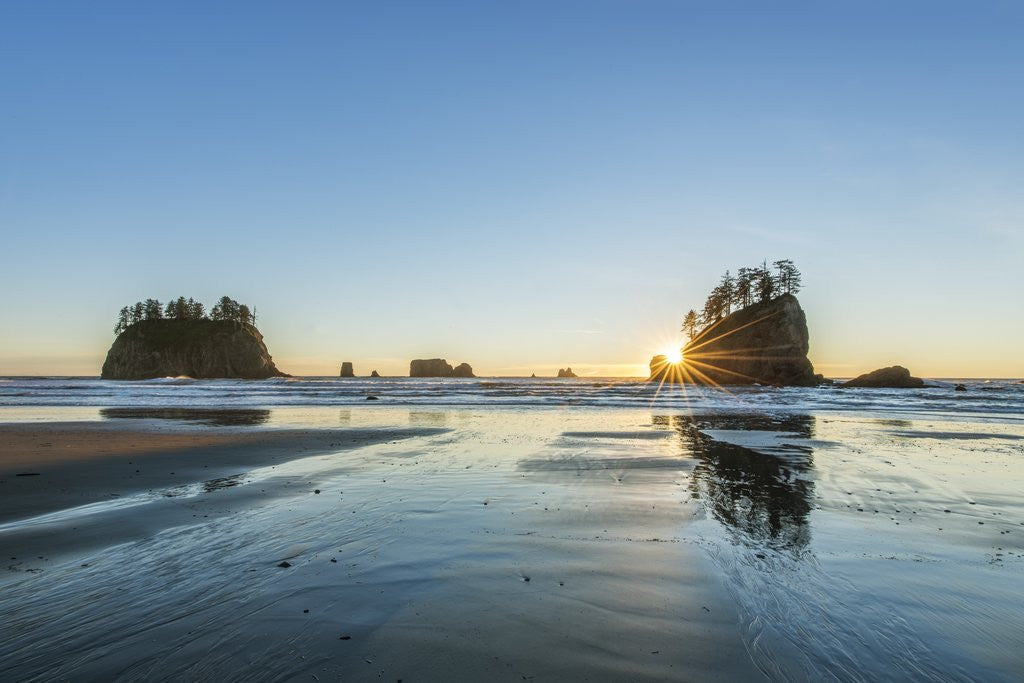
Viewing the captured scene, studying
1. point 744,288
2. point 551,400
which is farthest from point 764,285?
point 551,400

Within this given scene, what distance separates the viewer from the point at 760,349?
254 feet

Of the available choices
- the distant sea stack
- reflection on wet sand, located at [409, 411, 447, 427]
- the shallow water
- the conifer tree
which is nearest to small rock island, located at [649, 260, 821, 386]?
the shallow water

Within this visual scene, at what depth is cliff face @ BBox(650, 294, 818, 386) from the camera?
241ft

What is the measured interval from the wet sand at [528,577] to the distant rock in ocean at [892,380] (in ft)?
224

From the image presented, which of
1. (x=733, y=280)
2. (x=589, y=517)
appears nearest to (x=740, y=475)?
(x=589, y=517)

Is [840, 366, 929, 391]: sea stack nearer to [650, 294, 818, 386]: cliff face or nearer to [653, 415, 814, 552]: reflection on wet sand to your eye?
[650, 294, 818, 386]: cliff face

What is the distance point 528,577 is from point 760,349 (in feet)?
273

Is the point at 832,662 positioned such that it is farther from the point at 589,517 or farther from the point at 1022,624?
the point at 589,517

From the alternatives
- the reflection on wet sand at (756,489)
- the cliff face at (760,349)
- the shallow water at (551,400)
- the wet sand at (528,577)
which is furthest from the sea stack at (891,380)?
the wet sand at (528,577)

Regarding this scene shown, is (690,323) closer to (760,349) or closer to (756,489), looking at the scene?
(760,349)

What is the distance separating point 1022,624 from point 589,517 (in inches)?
179

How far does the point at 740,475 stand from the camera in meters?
10.6

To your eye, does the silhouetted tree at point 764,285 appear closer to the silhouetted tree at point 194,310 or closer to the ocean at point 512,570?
the ocean at point 512,570

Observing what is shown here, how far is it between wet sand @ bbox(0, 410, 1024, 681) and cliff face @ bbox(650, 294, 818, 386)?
70309mm
